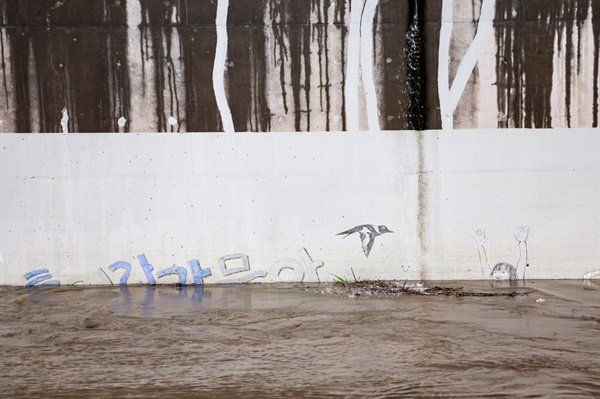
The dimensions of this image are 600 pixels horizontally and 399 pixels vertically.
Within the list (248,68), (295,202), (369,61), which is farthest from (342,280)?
(248,68)

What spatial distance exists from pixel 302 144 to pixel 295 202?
63 cm

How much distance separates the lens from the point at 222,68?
23.4 ft

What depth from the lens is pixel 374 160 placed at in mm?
7184

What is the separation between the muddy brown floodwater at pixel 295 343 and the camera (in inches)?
158

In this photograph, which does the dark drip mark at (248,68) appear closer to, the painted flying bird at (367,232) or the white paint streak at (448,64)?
the painted flying bird at (367,232)

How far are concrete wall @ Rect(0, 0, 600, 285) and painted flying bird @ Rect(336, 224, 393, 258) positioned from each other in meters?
0.02

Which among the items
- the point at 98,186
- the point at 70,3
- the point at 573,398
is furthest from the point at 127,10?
the point at 573,398

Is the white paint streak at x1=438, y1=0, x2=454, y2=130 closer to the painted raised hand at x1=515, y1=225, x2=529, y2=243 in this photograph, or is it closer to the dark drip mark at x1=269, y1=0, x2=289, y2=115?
the painted raised hand at x1=515, y1=225, x2=529, y2=243

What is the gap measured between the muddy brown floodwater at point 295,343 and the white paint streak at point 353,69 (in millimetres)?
1836

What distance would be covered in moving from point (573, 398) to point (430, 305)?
2.46 m

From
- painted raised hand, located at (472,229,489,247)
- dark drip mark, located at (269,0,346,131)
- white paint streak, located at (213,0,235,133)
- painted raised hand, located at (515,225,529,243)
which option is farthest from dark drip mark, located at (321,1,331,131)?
painted raised hand, located at (515,225,529,243)

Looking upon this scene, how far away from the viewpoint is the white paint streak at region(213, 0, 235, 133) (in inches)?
280

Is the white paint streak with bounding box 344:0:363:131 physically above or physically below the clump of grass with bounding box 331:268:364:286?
above

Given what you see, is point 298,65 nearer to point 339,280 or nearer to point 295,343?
A: point 339,280
